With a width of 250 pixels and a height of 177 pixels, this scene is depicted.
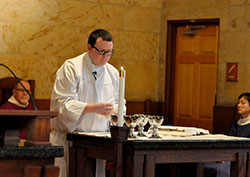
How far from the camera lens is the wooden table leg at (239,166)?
400 cm

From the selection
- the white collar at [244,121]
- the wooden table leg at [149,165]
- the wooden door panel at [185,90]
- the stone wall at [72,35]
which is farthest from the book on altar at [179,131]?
the wooden door panel at [185,90]

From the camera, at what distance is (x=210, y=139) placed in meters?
3.82

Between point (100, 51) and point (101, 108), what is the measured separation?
1.69 ft

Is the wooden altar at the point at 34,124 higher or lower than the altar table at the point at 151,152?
higher

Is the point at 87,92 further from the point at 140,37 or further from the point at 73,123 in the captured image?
the point at 140,37

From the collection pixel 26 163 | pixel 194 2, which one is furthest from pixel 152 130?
pixel 194 2

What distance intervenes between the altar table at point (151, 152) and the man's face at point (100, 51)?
64 centimetres

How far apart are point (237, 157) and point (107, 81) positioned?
3.95 ft

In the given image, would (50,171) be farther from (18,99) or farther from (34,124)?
(18,99)

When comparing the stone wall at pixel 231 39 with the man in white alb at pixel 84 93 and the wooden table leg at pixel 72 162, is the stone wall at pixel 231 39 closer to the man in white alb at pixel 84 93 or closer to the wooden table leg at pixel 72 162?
the man in white alb at pixel 84 93

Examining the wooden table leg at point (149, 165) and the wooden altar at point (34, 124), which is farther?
the wooden table leg at point (149, 165)

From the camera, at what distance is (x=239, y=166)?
4.00 metres

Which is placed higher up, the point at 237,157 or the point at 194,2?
the point at 194,2

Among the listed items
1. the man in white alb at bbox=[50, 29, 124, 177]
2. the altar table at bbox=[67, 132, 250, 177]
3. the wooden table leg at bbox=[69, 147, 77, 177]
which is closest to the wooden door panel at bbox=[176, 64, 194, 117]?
the man in white alb at bbox=[50, 29, 124, 177]
